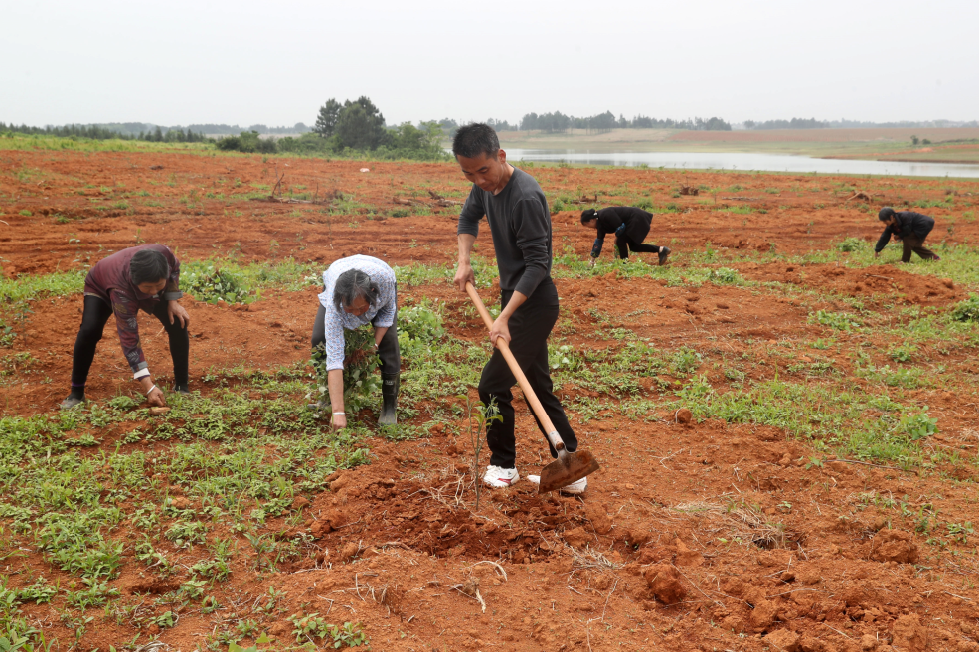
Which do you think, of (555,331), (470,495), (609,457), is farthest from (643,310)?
(470,495)

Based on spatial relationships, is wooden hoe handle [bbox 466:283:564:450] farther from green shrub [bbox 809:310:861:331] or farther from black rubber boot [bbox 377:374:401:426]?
green shrub [bbox 809:310:861:331]

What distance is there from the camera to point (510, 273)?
131 inches

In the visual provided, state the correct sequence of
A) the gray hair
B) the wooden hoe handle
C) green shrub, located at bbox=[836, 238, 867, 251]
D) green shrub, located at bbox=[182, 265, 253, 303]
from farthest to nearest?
green shrub, located at bbox=[836, 238, 867, 251] < green shrub, located at bbox=[182, 265, 253, 303] < the gray hair < the wooden hoe handle

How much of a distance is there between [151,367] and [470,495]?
3324 mm

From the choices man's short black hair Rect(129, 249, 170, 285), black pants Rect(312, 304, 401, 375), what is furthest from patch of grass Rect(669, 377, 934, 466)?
man's short black hair Rect(129, 249, 170, 285)

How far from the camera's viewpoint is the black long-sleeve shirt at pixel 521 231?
309 cm

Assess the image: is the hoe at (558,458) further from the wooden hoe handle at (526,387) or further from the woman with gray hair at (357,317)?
the woman with gray hair at (357,317)

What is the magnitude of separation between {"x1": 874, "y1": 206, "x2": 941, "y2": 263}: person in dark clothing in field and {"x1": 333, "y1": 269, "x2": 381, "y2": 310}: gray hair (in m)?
9.23

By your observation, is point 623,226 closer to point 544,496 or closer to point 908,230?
point 908,230

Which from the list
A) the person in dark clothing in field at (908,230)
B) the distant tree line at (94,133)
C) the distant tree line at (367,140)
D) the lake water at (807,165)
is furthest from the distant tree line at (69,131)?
the person in dark clothing in field at (908,230)

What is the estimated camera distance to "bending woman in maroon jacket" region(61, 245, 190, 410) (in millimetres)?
4148

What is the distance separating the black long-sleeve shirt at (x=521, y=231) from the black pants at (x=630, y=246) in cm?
687

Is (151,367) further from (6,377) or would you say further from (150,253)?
(150,253)

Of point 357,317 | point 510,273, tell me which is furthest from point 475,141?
point 357,317
